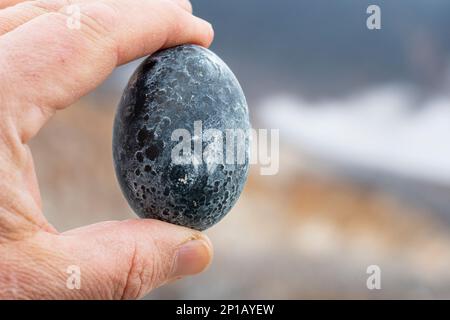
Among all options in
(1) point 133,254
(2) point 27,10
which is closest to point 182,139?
(1) point 133,254

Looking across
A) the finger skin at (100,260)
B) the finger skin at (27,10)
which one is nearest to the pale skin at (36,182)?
the finger skin at (100,260)

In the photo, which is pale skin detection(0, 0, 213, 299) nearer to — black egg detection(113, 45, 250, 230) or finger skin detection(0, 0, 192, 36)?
black egg detection(113, 45, 250, 230)

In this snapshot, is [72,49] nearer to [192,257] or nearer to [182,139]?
[182,139]

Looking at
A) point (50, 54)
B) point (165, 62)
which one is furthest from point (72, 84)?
point (165, 62)

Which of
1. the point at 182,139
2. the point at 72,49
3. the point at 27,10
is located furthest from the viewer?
the point at 27,10

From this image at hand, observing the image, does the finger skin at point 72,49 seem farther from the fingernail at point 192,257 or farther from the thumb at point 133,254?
the fingernail at point 192,257

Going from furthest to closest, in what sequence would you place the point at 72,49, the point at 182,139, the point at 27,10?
1. the point at 27,10
2. the point at 182,139
3. the point at 72,49

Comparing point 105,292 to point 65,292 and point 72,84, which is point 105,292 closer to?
point 65,292
